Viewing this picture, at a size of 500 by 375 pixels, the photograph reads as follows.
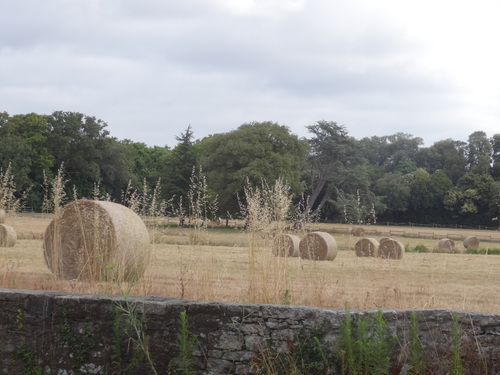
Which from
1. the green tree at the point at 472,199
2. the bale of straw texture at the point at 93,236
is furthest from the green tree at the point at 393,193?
the bale of straw texture at the point at 93,236

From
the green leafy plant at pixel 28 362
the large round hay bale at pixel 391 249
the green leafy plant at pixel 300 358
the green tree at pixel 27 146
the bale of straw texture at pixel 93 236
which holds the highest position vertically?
the green tree at pixel 27 146

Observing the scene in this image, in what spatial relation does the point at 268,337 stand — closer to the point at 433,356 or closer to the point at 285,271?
the point at 433,356

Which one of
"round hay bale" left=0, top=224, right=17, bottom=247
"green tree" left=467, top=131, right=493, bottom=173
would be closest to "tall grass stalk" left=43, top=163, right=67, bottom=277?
"round hay bale" left=0, top=224, right=17, bottom=247

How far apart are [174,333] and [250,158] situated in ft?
134

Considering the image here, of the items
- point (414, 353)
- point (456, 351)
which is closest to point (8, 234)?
point (414, 353)

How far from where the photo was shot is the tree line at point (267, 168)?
1795 inches

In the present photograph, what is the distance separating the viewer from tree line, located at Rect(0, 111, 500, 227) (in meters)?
45.6

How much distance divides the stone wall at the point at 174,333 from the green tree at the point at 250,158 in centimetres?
3760

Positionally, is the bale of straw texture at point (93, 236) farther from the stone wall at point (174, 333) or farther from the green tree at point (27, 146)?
the green tree at point (27, 146)

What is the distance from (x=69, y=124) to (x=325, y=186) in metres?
23.4

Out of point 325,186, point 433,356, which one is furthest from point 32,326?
point 325,186

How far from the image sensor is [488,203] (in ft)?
204

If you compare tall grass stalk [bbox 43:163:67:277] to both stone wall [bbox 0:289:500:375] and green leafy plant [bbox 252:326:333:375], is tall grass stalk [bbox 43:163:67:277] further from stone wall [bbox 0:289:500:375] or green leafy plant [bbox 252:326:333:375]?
green leafy plant [bbox 252:326:333:375]

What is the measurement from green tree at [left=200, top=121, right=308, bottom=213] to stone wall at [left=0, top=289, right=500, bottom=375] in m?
37.6
